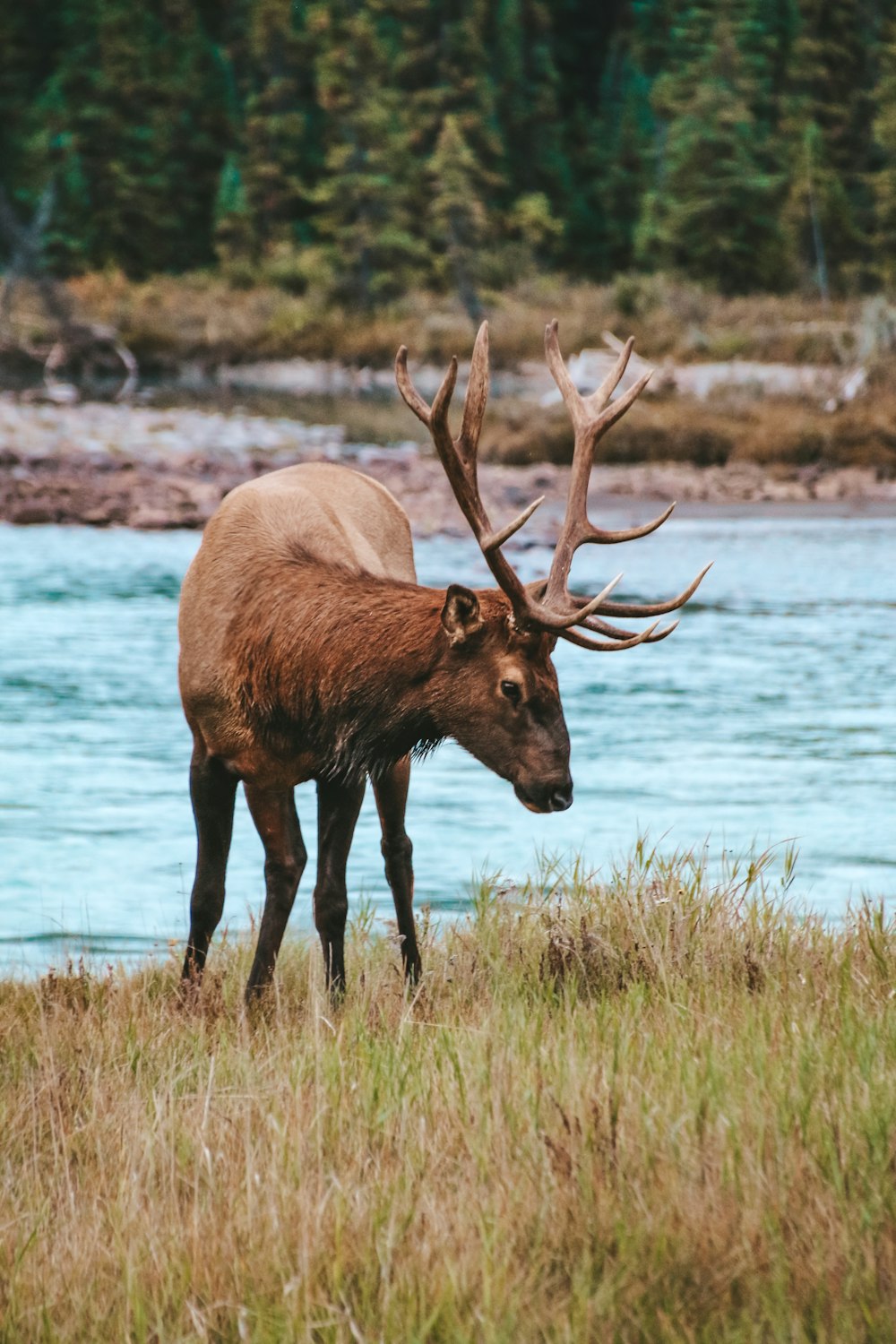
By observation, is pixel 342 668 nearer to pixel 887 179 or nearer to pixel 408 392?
pixel 408 392

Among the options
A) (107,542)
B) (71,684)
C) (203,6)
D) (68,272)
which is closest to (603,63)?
(203,6)

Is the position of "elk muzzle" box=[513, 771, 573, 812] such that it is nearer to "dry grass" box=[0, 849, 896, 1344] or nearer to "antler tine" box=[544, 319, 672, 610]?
"dry grass" box=[0, 849, 896, 1344]

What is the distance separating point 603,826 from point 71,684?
5166mm

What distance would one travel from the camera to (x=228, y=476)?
81.6ft

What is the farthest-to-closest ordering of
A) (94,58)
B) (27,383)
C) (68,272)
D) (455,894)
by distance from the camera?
1. (94,58)
2. (68,272)
3. (27,383)
4. (455,894)

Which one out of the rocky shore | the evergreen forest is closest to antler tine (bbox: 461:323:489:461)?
the rocky shore

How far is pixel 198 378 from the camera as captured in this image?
42781 millimetres

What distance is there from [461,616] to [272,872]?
3.47 ft

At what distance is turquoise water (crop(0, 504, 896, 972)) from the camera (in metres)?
7.18

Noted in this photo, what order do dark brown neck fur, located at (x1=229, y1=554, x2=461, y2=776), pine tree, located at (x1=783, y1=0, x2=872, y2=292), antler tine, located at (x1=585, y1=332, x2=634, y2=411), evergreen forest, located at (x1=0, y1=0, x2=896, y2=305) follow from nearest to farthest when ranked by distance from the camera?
1. dark brown neck fur, located at (x1=229, y1=554, x2=461, y2=776)
2. antler tine, located at (x1=585, y1=332, x2=634, y2=411)
3. evergreen forest, located at (x1=0, y1=0, x2=896, y2=305)
4. pine tree, located at (x1=783, y1=0, x2=872, y2=292)

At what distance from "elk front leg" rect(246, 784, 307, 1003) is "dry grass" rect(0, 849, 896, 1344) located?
354 mm

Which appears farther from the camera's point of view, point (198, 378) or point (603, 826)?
point (198, 378)

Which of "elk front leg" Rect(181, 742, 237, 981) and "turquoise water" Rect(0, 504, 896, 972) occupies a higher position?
"elk front leg" Rect(181, 742, 237, 981)

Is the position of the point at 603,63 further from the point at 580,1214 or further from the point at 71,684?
the point at 580,1214
